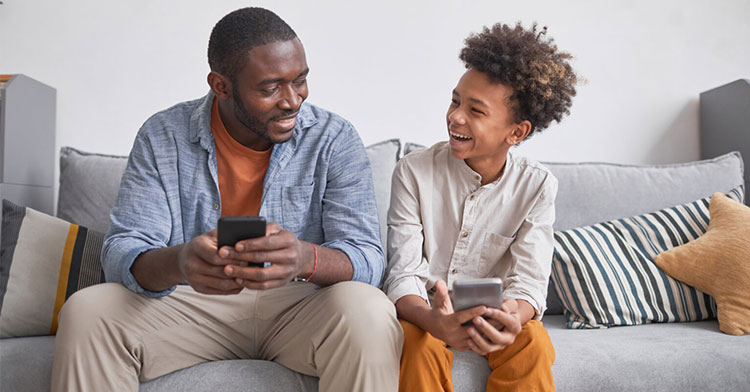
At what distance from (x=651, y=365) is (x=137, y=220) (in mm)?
1224

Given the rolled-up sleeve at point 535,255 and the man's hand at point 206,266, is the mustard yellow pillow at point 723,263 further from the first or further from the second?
the man's hand at point 206,266

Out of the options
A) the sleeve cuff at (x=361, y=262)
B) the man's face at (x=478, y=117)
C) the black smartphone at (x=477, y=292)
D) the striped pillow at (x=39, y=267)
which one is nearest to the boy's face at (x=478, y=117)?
the man's face at (x=478, y=117)

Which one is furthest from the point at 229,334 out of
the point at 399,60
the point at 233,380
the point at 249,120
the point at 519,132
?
the point at 399,60

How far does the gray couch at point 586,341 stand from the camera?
49.7 inches

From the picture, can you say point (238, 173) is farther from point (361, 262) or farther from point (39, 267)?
point (39, 267)

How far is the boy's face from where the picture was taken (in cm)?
146

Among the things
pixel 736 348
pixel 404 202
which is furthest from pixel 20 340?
pixel 736 348

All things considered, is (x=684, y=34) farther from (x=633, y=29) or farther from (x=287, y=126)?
(x=287, y=126)

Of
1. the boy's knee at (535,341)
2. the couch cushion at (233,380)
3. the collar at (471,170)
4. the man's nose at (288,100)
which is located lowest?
the couch cushion at (233,380)

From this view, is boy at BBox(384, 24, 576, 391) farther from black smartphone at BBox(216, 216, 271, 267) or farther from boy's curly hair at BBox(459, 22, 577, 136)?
black smartphone at BBox(216, 216, 271, 267)

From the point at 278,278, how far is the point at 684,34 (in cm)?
213

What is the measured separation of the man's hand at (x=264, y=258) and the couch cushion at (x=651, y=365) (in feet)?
2.17

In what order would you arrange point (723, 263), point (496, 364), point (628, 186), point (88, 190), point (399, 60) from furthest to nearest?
point (399, 60)
point (628, 186)
point (88, 190)
point (723, 263)
point (496, 364)

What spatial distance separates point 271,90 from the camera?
4.44ft
